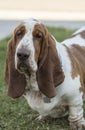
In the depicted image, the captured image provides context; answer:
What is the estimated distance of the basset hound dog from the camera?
4.74 m

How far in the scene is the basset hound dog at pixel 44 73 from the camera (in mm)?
4742

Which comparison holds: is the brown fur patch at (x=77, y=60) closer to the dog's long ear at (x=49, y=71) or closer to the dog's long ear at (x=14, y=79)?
the dog's long ear at (x=49, y=71)

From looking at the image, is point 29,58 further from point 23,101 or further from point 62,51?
point 23,101

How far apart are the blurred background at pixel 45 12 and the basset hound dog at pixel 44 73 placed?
310 inches

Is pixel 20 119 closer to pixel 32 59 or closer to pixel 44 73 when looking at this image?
pixel 44 73

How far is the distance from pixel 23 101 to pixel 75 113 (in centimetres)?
128

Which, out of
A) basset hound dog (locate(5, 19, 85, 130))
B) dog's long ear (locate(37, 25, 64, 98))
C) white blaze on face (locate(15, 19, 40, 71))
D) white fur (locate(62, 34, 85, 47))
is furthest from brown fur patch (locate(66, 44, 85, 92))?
white blaze on face (locate(15, 19, 40, 71))

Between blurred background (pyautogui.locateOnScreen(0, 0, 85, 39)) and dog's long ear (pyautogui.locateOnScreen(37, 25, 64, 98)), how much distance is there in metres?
8.13

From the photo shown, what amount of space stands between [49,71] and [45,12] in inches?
479

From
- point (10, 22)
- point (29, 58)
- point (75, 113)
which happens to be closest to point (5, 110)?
point (75, 113)

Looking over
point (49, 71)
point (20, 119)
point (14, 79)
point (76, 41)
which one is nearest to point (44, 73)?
point (49, 71)

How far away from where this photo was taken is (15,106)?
6.34 meters

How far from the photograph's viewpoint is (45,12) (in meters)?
17.0

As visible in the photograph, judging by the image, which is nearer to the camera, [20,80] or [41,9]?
[20,80]
